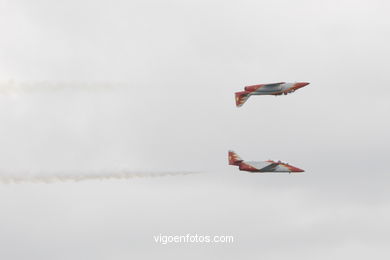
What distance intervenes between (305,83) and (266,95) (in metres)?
6.67

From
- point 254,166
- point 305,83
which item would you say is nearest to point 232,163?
point 254,166

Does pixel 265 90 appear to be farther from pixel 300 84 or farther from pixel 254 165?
pixel 254 165

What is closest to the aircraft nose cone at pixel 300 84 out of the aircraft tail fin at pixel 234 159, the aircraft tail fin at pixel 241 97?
the aircraft tail fin at pixel 241 97

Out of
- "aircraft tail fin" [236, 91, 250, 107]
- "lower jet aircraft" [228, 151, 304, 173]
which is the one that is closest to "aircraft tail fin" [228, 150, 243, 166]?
"lower jet aircraft" [228, 151, 304, 173]

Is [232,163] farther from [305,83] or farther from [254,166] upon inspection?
[305,83]

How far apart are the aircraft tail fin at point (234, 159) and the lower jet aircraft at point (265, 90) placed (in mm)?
7060

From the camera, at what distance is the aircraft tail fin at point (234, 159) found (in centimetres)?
19388

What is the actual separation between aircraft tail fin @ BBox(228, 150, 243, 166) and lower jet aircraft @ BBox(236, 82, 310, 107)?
278 inches

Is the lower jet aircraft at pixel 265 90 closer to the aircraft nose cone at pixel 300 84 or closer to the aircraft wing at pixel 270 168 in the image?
the aircraft nose cone at pixel 300 84

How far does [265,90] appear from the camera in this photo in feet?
639

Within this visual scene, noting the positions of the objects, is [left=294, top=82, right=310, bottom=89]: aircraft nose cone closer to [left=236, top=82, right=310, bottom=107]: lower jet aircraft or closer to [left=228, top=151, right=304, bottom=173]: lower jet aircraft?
[left=236, top=82, right=310, bottom=107]: lower jet aircraft

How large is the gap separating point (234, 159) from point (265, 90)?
10942 mm

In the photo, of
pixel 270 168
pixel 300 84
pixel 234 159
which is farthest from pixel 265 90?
pixel 270 168

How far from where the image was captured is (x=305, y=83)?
19762 cm
